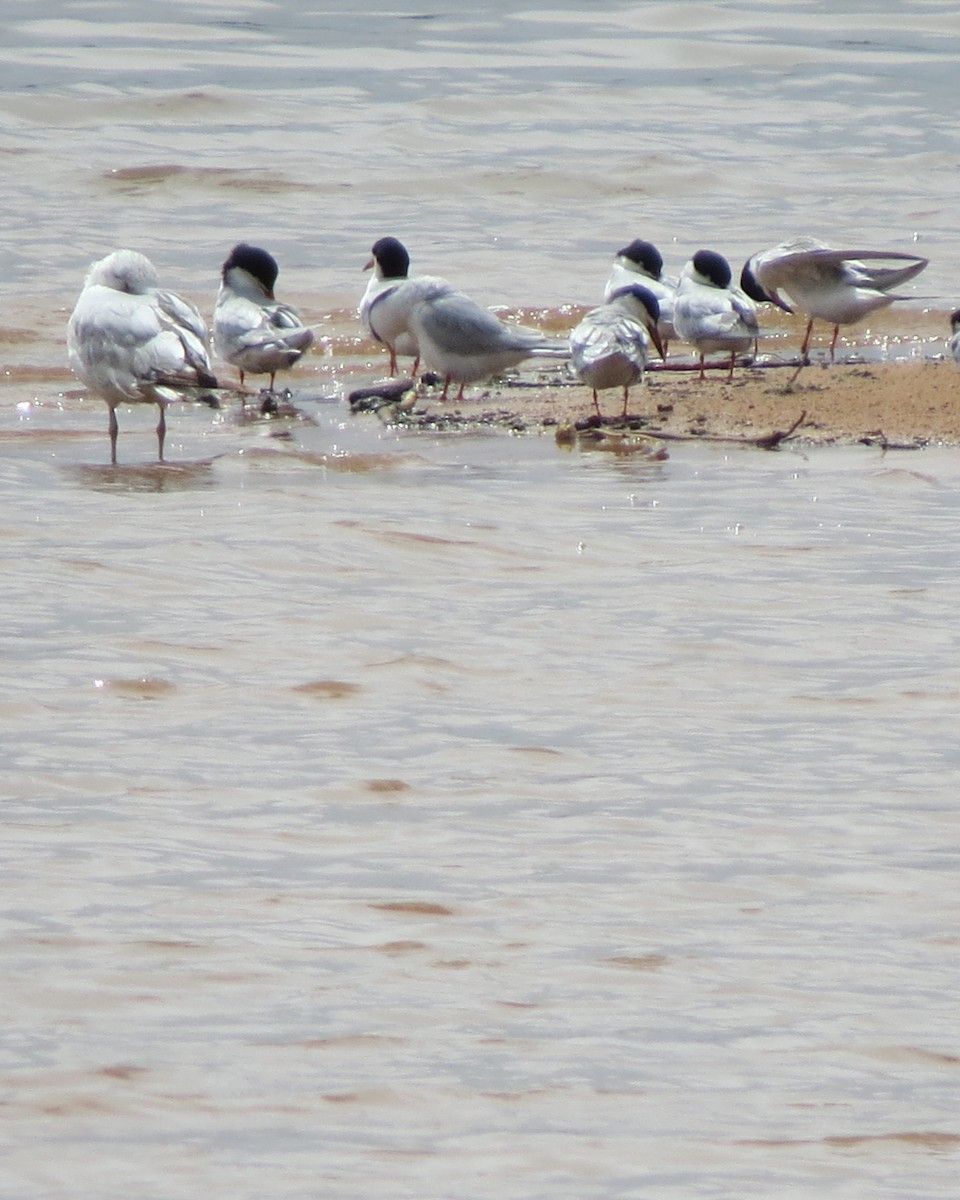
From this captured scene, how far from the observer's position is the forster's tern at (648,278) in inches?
502

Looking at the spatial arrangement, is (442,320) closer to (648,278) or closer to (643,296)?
(643,296)

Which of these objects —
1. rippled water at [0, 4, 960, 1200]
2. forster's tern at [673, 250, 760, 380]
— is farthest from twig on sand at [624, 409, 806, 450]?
forster's tern at [673, 250, 760, 380]

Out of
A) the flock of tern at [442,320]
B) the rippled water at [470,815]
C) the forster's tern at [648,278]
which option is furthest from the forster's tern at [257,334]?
the forster's tern at [648,278]

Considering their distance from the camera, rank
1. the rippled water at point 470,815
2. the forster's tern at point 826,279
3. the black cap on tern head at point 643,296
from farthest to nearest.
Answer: the forster's tern at point 826,279 → the black cap on tern head at point 643,296 → the rippled water at point 470,815

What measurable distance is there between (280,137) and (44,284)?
6762mm

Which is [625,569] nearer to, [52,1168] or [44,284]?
[52,1168]

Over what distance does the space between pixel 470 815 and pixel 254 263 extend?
8.74 meters

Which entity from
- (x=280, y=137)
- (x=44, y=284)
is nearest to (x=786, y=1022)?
(x=44, y=284)

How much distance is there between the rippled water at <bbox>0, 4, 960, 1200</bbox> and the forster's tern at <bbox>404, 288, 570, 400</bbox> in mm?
706

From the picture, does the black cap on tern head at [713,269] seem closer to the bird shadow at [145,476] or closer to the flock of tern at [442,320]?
the flock of tern at [442,320]

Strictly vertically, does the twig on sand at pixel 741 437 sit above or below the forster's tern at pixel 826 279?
below

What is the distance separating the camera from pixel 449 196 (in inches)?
739

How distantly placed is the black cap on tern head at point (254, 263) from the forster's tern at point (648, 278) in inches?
77.8

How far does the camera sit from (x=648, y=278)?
13195 millimetres
